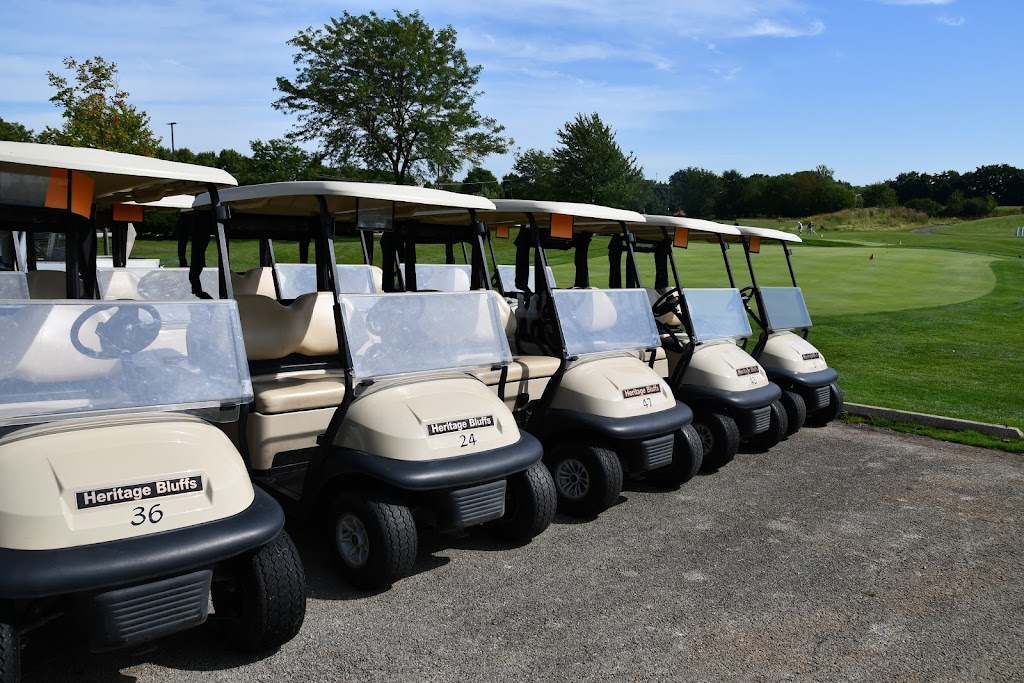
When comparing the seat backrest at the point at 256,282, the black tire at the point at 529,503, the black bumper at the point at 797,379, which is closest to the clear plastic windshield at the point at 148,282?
the seat backrest at the point at 256,282

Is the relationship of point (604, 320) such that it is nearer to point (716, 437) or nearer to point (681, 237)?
point (716, 437)

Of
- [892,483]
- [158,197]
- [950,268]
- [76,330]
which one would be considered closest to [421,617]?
[76,330]

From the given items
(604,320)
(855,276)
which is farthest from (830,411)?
(855,276)

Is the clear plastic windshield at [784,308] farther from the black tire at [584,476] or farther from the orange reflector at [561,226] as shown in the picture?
the black tire at [584,476]

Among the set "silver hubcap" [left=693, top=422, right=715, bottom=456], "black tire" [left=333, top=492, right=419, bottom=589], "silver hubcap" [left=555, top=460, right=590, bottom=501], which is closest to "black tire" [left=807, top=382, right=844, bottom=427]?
"silver hubcap" [left=693, top=422, right=715, bottom=456]

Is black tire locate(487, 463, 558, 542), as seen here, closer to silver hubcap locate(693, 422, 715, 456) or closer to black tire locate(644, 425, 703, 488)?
black tire locate(644, 425, 703, 488)

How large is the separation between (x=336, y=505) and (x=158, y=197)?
81.0 inches

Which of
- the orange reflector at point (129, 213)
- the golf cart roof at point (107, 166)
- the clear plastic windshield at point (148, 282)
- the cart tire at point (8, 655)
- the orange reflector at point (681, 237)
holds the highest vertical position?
the golf cart roof at point (107, 166)

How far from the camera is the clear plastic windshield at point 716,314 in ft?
21.7

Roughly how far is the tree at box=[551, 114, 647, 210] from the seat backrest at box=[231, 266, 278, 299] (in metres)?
50.0

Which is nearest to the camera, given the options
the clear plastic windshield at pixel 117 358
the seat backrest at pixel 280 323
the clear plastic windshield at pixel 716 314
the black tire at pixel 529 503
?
the clear plastic windshield at pixel 117 358

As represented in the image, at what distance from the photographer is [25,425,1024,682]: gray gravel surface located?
10.6ft

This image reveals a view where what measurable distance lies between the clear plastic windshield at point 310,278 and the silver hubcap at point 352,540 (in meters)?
3.45

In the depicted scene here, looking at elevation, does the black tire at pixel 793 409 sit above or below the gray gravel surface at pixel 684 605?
above
